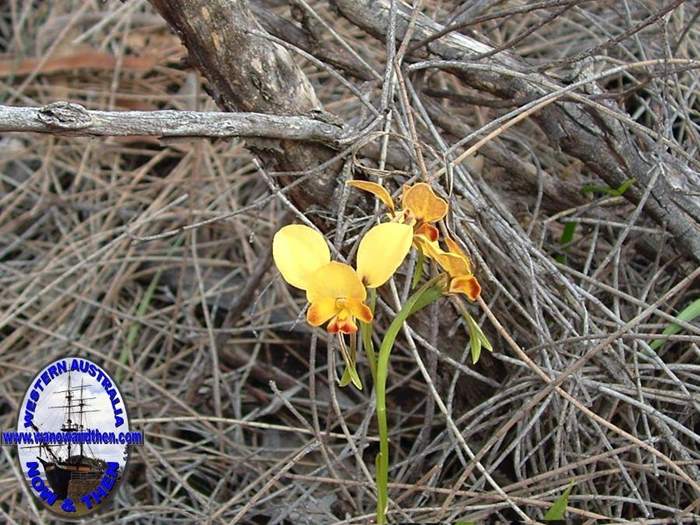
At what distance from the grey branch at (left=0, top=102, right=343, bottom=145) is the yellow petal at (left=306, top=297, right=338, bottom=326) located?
345mm

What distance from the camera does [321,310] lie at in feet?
2.76

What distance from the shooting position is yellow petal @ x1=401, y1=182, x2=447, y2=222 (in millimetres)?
889

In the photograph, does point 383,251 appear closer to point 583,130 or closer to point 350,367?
point 350,367

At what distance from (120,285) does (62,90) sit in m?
0.77

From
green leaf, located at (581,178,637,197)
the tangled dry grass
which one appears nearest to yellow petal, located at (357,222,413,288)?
the tangled dry grass

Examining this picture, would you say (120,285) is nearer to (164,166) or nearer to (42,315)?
(42,315)

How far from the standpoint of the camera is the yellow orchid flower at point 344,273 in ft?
2.72

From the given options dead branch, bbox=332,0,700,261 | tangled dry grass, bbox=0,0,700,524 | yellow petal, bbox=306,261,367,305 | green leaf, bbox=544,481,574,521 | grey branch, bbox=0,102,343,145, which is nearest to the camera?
yellow petal, bbox=306,261,367,305

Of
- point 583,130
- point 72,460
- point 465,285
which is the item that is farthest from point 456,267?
point 72,460

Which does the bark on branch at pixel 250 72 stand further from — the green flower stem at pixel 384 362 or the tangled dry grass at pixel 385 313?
the green flower stem at pixel 384 362

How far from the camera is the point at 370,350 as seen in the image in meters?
0.91

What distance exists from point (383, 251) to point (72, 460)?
76cm

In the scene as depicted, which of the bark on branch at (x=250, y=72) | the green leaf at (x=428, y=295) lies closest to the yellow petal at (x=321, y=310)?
the green leaf at (x=428, y=295)

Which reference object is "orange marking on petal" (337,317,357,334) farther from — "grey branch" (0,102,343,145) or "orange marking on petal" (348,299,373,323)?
"grey branch" (0,102,343,145)
